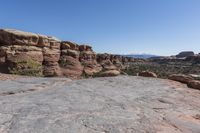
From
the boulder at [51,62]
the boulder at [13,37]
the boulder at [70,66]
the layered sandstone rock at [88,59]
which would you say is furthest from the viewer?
the layered sandstone rock at [88,59]

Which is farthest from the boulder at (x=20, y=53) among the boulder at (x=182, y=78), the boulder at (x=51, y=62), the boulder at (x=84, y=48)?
the boulder at (x=182, y=78)

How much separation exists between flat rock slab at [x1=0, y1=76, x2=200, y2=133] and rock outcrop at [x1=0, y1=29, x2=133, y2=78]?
16.3m

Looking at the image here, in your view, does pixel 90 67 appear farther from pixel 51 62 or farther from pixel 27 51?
pixel 27 51

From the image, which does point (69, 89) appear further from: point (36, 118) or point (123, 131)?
point (123, 131)

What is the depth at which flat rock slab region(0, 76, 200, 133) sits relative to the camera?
429 centimetres

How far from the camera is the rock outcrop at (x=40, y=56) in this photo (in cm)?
2864

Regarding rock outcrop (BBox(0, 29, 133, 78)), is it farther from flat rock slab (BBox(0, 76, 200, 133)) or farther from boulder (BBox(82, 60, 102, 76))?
flat rock slab (BBox(0, 76, 200, 133))

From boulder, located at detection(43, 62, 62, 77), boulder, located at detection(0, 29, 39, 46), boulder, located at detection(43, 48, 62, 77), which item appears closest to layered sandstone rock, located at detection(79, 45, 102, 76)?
boulder, located at detection(43, 48, 62, 77)

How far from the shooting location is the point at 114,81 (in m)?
8.77

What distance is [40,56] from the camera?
3450 centimetres

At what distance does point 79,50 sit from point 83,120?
149 feet

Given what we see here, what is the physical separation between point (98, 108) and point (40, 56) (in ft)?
98.5

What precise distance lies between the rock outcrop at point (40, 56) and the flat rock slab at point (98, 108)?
1631 centimetres

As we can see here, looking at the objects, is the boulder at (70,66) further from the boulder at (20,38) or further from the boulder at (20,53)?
the boulder at (20,53)
